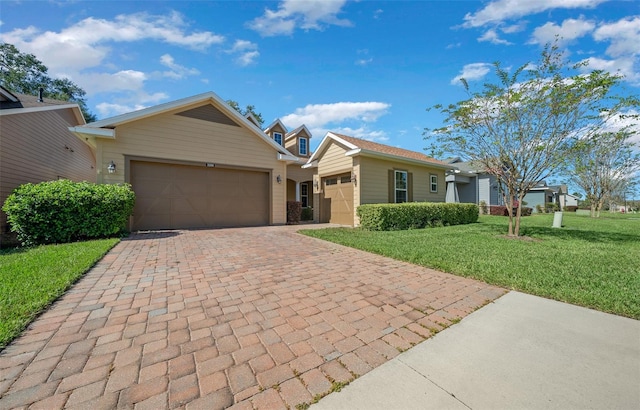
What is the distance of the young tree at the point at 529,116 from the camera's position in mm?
7012

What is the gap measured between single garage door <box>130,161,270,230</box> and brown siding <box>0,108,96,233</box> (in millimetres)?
3234

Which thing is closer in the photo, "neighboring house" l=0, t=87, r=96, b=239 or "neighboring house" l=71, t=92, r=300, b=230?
"neighboring house" l=0, t=87, r=96, b=239

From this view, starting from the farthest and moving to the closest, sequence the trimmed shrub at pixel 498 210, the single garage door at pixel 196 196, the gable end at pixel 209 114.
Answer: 1. the trimmed shrub at pixel 498 210
2. the gable end at pixel 209 114
3. the single garage door at pixel 196 196

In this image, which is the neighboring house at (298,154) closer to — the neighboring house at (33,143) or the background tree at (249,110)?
the neighboring house at (33,143)

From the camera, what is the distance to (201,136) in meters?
10.0

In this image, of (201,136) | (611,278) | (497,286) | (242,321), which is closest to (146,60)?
(201,136)

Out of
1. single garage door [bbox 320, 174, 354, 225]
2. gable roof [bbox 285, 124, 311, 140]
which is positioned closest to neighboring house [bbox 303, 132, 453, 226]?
single garage door [bbox 320, 174, 354, 225]

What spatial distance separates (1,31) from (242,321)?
42.3 ft

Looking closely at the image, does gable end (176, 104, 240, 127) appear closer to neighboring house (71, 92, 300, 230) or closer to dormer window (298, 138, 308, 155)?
neighboring house (71, 92, 300, 230)

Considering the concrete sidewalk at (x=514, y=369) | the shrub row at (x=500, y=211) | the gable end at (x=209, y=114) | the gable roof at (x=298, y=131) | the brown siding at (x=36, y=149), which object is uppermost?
the gable roof at (x=298, y=131)

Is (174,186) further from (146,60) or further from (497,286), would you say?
(497,286)

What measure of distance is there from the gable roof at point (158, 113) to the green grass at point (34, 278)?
4.33 m

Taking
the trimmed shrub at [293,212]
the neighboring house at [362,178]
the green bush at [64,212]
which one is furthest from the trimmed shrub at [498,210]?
the green bush at [64,212]

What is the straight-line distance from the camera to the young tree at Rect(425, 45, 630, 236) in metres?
7.01
